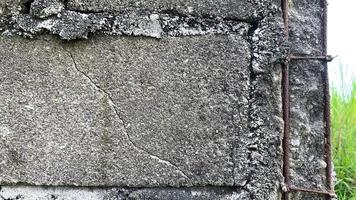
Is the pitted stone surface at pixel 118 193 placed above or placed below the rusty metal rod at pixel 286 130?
below

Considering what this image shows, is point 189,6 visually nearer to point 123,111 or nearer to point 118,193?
point 123,111

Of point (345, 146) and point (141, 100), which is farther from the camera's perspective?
point (345, 146)

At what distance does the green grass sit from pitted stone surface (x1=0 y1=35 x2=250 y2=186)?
1406mm

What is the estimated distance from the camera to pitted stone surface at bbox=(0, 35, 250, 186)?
4.88 feet

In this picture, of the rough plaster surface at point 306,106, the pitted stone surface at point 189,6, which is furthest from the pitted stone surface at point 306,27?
the pitted stone surface at point 189,6

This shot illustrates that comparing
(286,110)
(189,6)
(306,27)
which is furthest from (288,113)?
(189,6)

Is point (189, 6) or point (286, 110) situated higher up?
point (189, 6)

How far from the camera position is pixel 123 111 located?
1493mm

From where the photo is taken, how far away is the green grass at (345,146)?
275 centimetres

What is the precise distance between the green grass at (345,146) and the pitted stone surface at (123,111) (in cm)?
141

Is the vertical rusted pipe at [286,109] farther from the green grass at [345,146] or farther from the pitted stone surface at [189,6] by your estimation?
the green grass at [345,146]

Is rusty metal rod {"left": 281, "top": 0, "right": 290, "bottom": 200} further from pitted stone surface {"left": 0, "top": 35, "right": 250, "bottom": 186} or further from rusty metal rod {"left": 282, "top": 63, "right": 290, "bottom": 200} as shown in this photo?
pitted stone surface {"left": 0, "top": 35, "right": 250, "bottom": 186}

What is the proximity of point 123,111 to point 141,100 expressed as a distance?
0.19 feet

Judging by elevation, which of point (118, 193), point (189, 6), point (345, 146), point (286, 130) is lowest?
point (345, 146)
